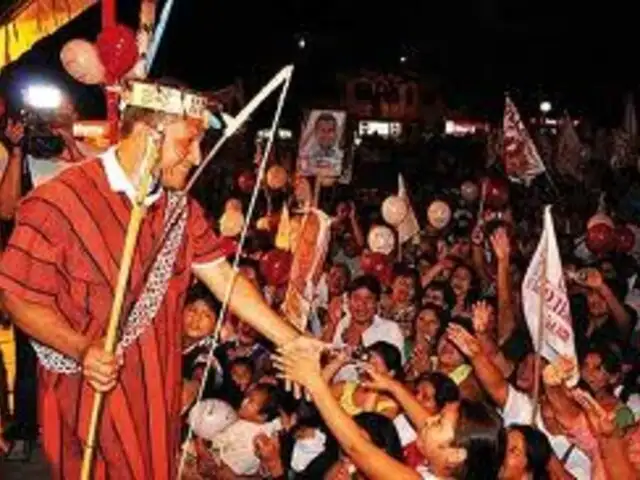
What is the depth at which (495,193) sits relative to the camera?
11984 mm

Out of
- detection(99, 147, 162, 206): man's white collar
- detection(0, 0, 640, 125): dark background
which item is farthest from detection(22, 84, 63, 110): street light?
detection(0, 0, 640, 125): dark background

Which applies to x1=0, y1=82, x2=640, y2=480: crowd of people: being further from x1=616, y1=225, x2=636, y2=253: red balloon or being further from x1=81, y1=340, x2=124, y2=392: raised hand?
x1=81, y1=340, x2=124, y2=392: raised hand

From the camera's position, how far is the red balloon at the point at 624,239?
10.1 metres

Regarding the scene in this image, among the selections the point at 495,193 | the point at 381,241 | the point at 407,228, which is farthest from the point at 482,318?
the point at 495,193

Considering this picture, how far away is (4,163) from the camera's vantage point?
759 cm

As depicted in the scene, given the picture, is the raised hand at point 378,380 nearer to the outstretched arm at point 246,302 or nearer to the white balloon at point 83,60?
the outstretched arm at point 246,302

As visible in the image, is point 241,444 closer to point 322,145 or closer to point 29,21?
point 29,21

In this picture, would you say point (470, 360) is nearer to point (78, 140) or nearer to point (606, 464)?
point (606, 464)

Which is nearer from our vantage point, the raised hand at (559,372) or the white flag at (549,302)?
the raised hand at (559,372)

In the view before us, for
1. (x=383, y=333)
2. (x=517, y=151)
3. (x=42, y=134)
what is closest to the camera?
(x=42, y=134)

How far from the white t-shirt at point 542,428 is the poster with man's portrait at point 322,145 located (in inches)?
207

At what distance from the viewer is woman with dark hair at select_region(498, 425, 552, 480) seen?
5070 millimetres

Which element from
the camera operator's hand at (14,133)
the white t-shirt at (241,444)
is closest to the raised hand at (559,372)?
the white t-shirt at (241,444)

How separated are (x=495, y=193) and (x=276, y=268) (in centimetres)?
339
